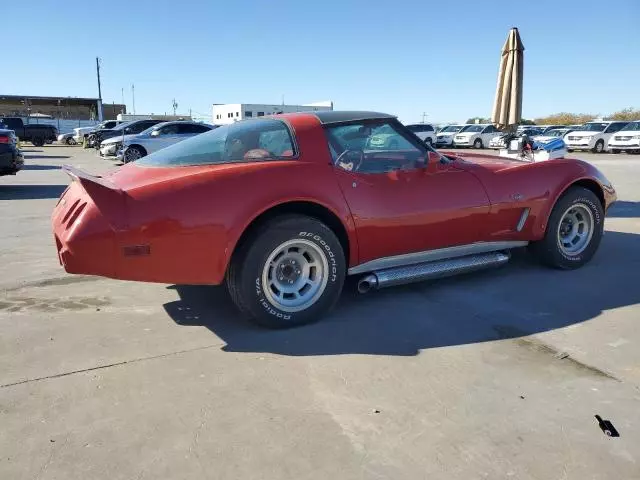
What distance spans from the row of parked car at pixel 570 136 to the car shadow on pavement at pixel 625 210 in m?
12.5

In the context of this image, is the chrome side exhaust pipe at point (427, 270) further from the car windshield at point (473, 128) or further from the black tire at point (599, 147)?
the car windshield at point (473, 128)

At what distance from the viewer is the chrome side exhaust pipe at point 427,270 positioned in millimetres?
3701

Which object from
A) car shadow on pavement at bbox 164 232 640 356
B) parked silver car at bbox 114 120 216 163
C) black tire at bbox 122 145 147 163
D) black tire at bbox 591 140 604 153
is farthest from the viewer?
black tire at bbox 591 140 604 153

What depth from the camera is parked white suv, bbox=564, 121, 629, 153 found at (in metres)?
26.2

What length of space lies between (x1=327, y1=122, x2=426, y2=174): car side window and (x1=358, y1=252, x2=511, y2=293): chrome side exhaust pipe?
2.42 ft

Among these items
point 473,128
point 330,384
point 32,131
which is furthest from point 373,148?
point 32,131

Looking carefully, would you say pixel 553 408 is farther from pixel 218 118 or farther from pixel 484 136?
pixel 218 118

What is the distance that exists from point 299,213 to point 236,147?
67 cm

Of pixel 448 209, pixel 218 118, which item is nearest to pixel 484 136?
pixel 448 209

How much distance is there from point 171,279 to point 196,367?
0.56m

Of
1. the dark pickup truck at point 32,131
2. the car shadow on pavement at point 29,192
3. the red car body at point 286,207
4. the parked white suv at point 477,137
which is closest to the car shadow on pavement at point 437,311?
the red car body at point 286,207

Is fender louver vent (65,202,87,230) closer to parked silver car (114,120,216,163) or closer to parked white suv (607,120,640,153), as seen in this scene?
parked silver car (114,120,216,163)

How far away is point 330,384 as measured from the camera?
108 inches

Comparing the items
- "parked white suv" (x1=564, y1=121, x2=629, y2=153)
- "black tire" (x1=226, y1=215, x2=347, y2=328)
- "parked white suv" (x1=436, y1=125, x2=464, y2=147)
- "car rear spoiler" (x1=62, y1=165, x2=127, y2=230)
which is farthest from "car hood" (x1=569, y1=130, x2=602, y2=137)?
"car rear spoiler" (x1=62, y1=165, x2=127, y2=230)
